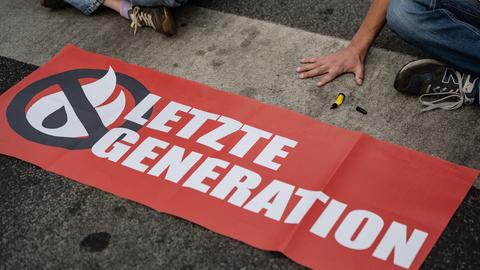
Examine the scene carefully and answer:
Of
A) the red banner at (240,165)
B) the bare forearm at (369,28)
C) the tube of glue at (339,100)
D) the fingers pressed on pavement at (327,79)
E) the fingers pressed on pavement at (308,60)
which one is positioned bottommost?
the red banner at (240,165)

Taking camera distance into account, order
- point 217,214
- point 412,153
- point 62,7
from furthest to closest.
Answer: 1. point 62,7
2. point 412,153
3. point 217,214

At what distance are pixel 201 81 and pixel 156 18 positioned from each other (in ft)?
1.50

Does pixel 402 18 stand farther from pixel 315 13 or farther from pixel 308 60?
pixel 315 13

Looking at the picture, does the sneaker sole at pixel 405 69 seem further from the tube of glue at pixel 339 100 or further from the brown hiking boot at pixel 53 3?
the brown hiking boot at pixel 53 3

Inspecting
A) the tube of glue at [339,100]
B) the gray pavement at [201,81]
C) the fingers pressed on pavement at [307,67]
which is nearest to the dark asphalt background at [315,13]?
the gray pavement at [201,81]

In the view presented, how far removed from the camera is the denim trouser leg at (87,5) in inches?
117

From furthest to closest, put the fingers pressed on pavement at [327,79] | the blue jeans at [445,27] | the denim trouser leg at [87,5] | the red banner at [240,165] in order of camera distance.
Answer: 1. the denim trouser leg at [87,5]
2. the fingers pressed on pavement at [327,79]
3. the blue jeans at [445,27]
4. the red banner at [240,165]

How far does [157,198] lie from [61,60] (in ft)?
3.43

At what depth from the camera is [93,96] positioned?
8.07ft

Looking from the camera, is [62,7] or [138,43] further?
[62,7]

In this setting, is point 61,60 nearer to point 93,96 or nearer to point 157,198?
point 93,96

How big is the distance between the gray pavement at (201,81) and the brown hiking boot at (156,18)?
0.05 metres

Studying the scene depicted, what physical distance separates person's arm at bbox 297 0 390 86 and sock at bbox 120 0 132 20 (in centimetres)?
94

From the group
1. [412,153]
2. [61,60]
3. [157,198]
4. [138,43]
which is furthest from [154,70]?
[412,153]
